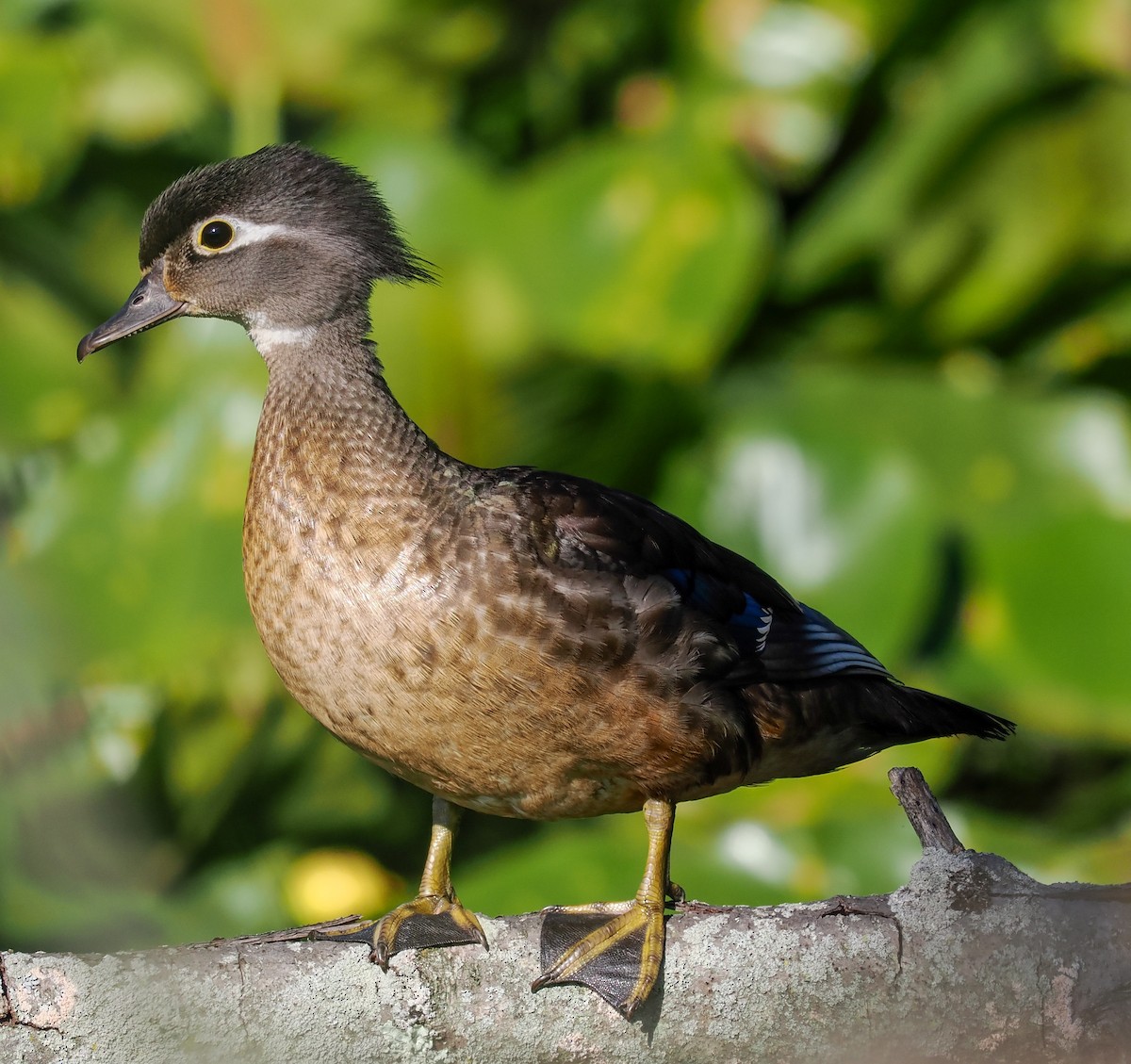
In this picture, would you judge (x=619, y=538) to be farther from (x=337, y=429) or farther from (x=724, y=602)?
(x=337, y=429)

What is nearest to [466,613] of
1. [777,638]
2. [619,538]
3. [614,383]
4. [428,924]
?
[619,538]

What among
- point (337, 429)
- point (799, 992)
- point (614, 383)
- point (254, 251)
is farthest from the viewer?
point (614, 383)

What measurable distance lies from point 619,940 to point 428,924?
0.24 meters

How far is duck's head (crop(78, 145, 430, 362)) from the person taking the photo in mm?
2041

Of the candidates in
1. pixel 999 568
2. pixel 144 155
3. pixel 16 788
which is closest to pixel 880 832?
pixel 999 568

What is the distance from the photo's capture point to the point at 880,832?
118 inches

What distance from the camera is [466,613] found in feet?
5.90

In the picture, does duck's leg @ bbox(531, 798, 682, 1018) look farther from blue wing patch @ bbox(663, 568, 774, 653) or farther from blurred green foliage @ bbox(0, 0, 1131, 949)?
blurred green foliage @ bbox(0, 0, 1131, 949)

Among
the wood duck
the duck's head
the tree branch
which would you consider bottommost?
the tree branch

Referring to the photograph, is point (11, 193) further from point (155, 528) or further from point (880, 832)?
point (880, 832)

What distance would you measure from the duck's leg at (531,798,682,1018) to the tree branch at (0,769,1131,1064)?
22 mm

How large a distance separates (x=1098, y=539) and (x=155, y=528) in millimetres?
2134

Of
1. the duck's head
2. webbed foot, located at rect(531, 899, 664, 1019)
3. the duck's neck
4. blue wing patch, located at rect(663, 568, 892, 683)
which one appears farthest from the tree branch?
the duck's head

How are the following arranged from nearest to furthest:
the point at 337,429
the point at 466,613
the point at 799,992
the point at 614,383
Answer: the point at 799,992, the point at 466,613, the point at 337,429, the point at 614,383
